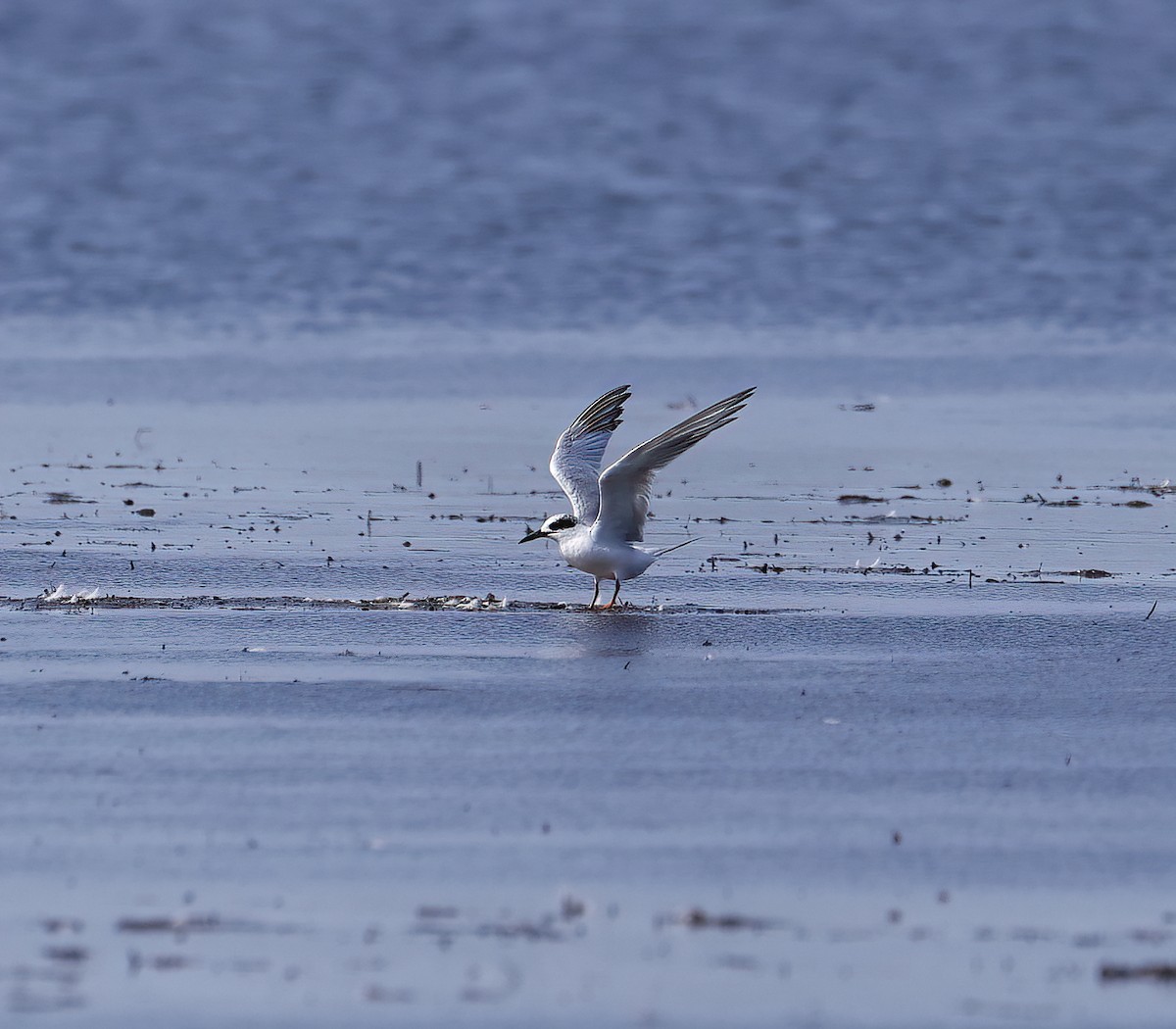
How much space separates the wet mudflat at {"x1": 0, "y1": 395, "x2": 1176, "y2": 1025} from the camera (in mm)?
5496

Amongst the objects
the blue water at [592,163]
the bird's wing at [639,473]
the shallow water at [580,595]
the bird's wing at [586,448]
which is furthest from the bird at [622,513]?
the blue water at [592,163]

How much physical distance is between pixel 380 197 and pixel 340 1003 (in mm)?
28008

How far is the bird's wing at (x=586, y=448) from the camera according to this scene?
477 inches

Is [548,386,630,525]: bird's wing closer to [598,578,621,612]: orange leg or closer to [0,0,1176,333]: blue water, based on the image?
[598,578,621,612]: orange leg

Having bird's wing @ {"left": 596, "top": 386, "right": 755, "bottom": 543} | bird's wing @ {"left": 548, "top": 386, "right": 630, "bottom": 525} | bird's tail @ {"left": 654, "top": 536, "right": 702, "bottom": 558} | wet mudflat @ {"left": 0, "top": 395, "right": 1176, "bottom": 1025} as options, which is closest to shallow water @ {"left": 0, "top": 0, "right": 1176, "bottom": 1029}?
wet mudflat @ {"left": 0, "top": 395, "right": 1176, "bottom": 1025}

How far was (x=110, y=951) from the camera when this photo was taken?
18.4 ft

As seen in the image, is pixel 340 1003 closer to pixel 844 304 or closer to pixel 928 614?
pixel 928 614

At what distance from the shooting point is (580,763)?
24.7 ft

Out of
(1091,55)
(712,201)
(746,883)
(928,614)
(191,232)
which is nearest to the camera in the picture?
(746,883)

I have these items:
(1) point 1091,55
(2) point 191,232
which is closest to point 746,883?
(2) point 191,232

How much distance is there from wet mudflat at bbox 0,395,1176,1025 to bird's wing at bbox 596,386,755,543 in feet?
1.30

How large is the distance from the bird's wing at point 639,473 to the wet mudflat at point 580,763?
1.30ft

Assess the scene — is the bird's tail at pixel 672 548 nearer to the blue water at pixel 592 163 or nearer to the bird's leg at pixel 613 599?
the bird's leg at pixel 613 599

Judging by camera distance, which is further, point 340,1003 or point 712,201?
point 712,201
